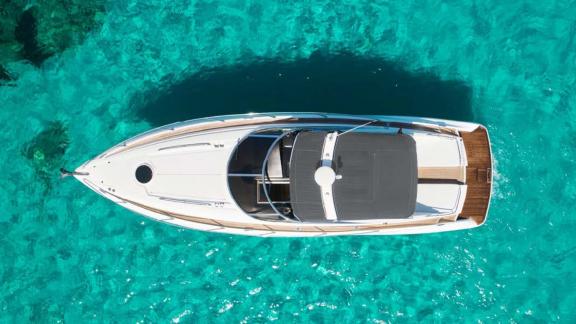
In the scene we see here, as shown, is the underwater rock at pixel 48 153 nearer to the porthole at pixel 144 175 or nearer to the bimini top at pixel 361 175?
the porthole at pixel 144 175

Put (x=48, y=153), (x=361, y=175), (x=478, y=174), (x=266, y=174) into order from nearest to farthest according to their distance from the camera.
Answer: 1. (x=361, y=175)
2. (x=266, y=174)
3. (x=478, y=174)
4. (x=48, y=153)

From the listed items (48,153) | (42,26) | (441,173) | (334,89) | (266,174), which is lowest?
(48,153)

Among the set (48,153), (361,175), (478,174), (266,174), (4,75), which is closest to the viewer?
(361,175)

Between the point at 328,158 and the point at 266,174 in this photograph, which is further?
the point at 266,174

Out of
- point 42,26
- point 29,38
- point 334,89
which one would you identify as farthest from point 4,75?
point 334,89

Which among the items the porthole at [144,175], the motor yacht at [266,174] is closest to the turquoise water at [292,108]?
the motor yacht at [266,174]

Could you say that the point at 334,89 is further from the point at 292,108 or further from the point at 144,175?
the point at 144,175

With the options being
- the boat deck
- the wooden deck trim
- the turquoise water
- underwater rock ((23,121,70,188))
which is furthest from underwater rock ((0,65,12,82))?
the boat deck
